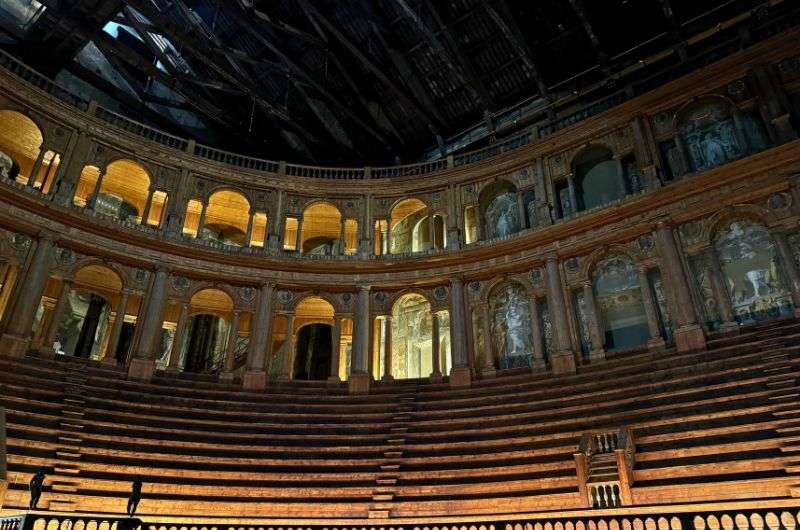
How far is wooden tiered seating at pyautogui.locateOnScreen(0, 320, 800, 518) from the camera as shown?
38.8 feet

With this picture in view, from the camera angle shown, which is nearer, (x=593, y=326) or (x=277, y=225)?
(x=593, y=326)

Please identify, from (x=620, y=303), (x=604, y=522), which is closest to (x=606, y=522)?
(x=604, y=522)

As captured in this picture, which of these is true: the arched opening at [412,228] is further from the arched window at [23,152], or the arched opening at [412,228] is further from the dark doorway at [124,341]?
the arched window at [23,152]

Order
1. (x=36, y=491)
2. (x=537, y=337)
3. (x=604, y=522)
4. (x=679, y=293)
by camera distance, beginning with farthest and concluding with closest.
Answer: (x=537, y=337), (x=679, y=293), (x=36, y=491), (x=604, y=522)

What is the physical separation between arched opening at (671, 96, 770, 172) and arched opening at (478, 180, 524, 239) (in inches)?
241

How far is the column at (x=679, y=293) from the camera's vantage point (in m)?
16.5

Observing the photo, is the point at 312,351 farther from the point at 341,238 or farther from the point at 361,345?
the point at 361,345

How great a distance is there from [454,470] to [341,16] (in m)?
19.5

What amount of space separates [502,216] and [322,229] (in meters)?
8.69

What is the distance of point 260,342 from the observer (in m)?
21.4

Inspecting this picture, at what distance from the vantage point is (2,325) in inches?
689

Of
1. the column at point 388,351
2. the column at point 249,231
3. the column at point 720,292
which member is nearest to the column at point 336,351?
the column at point 388,351

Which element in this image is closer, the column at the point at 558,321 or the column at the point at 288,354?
the column at the point at 558,321

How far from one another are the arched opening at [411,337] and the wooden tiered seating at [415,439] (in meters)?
4.78
